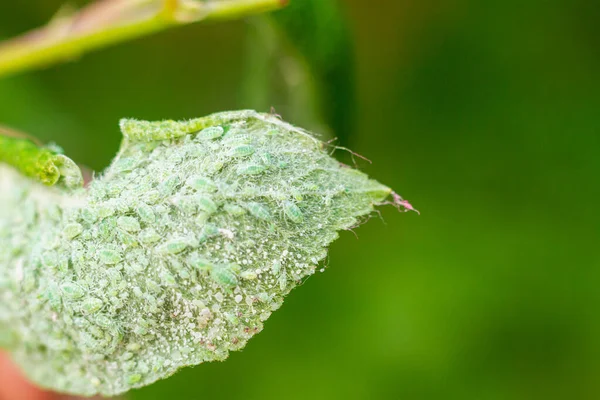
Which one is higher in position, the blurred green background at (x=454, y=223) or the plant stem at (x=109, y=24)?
the plant stem at (x=109, y=24)

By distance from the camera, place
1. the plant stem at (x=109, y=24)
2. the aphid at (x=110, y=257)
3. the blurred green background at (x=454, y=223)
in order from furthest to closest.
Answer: the blurred green background at (x=454, y=223) < the plant stem at (x=109, y=24) < the aphid at (x=110, y=257)

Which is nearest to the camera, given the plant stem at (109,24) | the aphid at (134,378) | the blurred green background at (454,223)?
the aphid at (134,378)

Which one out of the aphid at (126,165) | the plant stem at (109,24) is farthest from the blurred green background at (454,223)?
the aphid at (126,165)

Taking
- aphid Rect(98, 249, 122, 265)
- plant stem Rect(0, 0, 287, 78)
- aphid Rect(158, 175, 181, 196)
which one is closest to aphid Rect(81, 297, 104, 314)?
aphid Rect(98, 249, 122, 265)

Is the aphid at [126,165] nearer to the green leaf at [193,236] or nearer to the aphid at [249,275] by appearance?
the green leaf at [193,236]

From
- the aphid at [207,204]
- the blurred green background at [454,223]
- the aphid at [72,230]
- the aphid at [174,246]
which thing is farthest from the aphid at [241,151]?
the blurred green background at [454,223]

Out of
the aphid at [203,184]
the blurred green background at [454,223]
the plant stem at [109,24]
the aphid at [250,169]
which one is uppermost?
the plant stem at [109,24]

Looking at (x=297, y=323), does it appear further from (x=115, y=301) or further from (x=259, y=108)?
(x=115, y=301)

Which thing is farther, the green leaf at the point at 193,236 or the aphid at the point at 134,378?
the aphid at the point at 134,378
